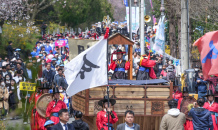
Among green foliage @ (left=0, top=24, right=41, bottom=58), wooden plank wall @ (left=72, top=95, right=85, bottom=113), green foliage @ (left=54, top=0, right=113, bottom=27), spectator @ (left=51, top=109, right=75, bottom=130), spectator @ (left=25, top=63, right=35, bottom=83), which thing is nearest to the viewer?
spectator @ (left=25, top=63, right=35, bottom=83)

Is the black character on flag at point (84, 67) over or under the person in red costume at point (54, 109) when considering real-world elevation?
over

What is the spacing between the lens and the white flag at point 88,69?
7.02 meters

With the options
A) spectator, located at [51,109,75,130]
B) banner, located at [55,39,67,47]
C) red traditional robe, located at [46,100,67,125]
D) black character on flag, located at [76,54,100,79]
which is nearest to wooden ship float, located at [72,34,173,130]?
red traditional robe, located at [46,100,67,125]

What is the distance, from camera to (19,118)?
412 cm

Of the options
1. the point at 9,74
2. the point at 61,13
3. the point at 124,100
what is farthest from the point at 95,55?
the point at 61,13

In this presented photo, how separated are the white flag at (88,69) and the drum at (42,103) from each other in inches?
108

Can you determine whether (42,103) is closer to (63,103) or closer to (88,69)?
(63,103)

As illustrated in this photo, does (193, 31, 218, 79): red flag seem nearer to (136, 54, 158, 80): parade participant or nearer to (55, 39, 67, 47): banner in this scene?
(136, 54, 158, 80): parade participant

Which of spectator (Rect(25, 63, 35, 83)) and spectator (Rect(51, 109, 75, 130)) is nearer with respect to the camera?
spectator (Rect(25, 63, 35, 83))

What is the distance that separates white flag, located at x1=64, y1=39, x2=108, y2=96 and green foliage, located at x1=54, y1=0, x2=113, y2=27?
1426 inches

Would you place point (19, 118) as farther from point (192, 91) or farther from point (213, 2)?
point (213, 2)

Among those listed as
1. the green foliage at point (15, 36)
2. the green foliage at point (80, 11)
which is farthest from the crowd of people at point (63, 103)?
the green foliage at point (80, 11)

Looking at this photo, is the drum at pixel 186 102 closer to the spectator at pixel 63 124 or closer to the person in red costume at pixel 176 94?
the person in red costume at pixel 176 94

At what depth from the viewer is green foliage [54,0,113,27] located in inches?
1726
